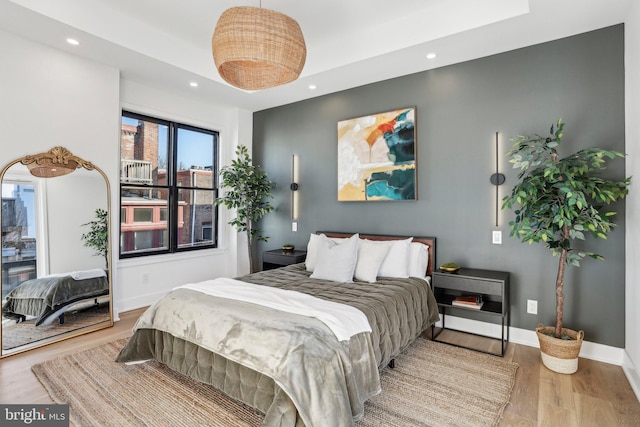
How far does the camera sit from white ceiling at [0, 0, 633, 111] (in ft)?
8.66

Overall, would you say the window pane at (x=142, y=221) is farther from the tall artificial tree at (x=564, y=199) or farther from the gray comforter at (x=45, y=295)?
the tall artificial tree at (x=564, y=199)

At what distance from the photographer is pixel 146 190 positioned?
420cm

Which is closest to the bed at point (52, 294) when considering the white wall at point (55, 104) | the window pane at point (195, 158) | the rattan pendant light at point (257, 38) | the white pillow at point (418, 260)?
the white wall at point (55, 104)

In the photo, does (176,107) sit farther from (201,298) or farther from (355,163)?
(201,298)

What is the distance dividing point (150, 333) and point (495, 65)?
3902 millimetres

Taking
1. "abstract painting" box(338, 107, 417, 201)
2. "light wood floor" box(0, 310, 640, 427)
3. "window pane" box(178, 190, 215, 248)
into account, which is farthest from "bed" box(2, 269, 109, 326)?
"abstract painting" box(338, 107, 417, 201)

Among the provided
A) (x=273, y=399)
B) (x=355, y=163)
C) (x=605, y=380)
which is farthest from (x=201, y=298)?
(x=605, y=380)

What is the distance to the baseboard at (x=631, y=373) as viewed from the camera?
2.24 meters

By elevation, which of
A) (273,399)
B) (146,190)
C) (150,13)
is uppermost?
(150,13)

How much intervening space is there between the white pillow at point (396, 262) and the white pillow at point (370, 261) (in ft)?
0.21

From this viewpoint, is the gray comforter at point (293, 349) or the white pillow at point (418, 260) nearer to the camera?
the gray comforter at point (293, 349)

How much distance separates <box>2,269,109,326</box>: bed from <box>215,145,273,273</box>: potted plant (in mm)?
1717

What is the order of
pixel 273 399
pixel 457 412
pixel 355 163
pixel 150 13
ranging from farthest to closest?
pixel 355 163, pixel 150 13, pixel 457 412, pixel 273 399

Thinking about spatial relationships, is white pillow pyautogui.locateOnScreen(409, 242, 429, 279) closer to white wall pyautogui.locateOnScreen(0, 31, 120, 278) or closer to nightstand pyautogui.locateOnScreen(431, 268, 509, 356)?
nightstand pyautogui.locateOnScreen(431, 268, 509, 356)
